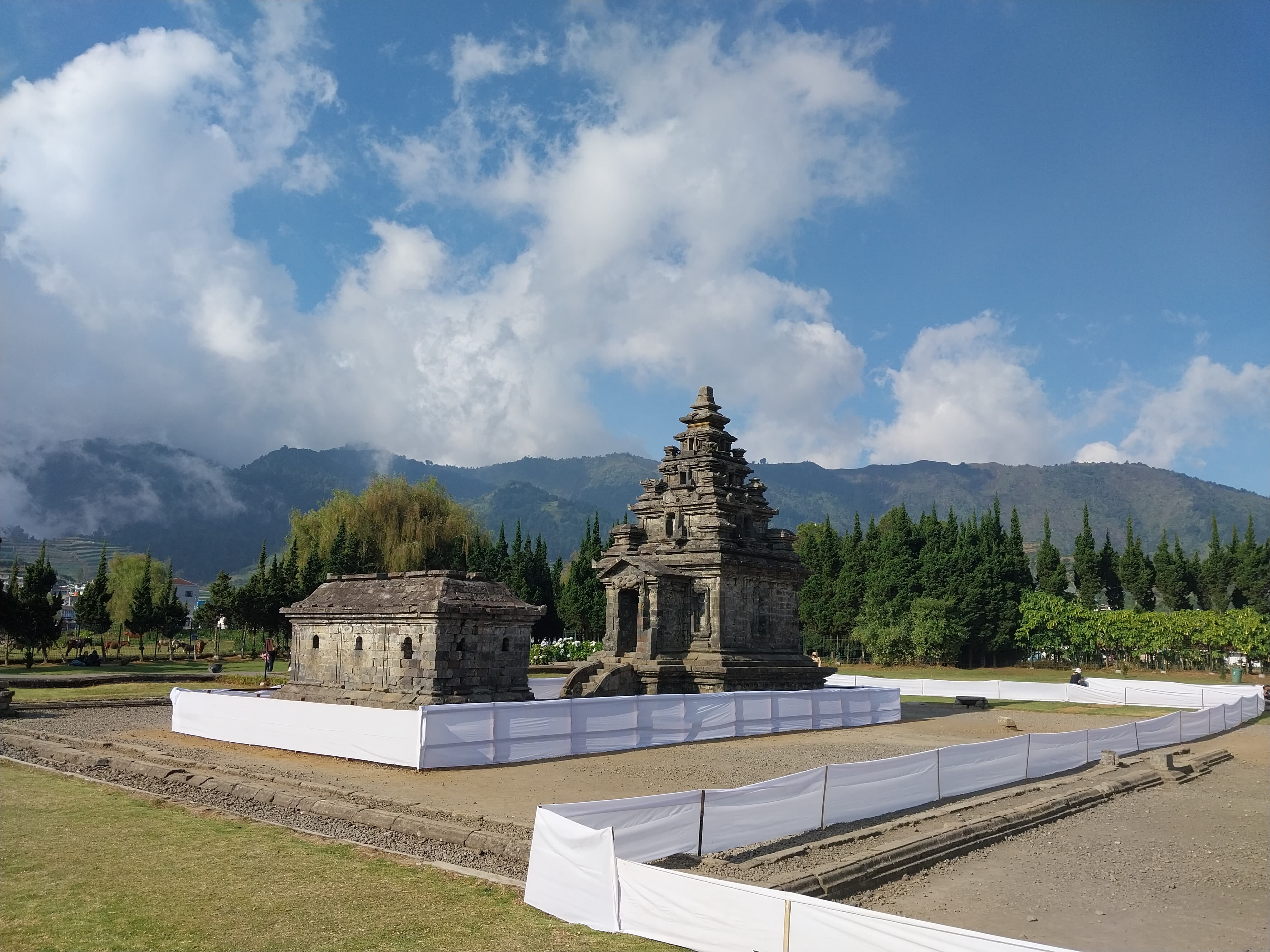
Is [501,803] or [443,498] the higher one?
[443,498]

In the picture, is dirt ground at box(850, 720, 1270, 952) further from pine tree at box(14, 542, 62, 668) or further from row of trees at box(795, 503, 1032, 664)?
pine tree at box(14, 542, 62, 668)

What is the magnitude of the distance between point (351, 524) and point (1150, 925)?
55762 millimetres

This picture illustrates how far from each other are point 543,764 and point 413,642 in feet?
18.4

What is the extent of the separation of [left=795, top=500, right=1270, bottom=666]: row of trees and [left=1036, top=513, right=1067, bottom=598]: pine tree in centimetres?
8

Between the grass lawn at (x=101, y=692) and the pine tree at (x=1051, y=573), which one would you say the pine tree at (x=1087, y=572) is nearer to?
the pine tree at (x=1051, y=573)

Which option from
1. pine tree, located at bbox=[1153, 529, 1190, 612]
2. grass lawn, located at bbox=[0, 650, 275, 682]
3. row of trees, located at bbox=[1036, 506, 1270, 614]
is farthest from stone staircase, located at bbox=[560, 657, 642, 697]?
pine tree, located at bbox=[1153, 529, 1190, 612]

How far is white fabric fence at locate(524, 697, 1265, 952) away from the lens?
6.96 m

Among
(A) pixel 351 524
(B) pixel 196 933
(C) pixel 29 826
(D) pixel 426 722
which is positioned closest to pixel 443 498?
(A) pixel 351 524

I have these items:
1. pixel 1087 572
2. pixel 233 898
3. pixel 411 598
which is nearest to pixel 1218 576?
pixel 1087 572

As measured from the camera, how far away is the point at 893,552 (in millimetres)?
64125

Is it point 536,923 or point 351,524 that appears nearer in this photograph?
point 536,923

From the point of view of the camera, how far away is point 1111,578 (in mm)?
69188

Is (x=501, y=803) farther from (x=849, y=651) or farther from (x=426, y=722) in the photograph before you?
(x=849, y=651)

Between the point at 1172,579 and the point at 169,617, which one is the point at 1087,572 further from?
the point at 169,617
